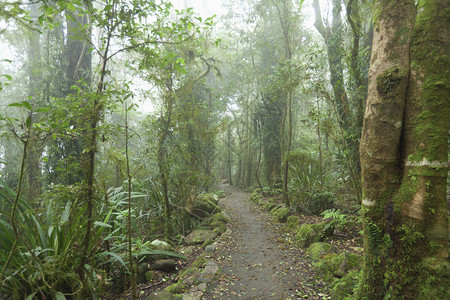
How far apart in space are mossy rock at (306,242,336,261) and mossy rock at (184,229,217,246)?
6.40ft

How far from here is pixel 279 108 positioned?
912 cm

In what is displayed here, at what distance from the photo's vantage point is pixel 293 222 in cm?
483

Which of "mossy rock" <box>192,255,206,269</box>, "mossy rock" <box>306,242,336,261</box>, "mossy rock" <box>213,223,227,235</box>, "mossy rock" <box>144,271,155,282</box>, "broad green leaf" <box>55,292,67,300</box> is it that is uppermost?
"mossy rock" <box>306,242,336,261</box>

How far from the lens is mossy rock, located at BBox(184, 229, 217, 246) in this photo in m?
4.40

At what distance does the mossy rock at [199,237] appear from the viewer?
4.40 m

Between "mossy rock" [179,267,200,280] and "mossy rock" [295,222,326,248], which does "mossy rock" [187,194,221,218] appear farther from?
"mossy rock" [295,222,326,248]

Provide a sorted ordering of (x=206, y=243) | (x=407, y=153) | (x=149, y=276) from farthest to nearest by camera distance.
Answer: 1. (x=206, y=243)
2. (x=149, y=276)
3. (x=407, y=153)

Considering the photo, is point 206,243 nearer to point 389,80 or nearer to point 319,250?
point 319,250

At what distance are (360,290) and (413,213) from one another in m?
0.80

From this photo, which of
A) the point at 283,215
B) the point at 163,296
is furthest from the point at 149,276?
the point at 283,215

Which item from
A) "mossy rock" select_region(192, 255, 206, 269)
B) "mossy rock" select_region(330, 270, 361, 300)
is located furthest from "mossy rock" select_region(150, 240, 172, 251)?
"mossy rock" select_region(330, 270, 361, 300)

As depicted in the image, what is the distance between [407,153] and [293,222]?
3.51 meters

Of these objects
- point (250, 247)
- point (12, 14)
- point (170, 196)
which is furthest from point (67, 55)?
point (250, 247)

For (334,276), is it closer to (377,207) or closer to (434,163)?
(377,207)
